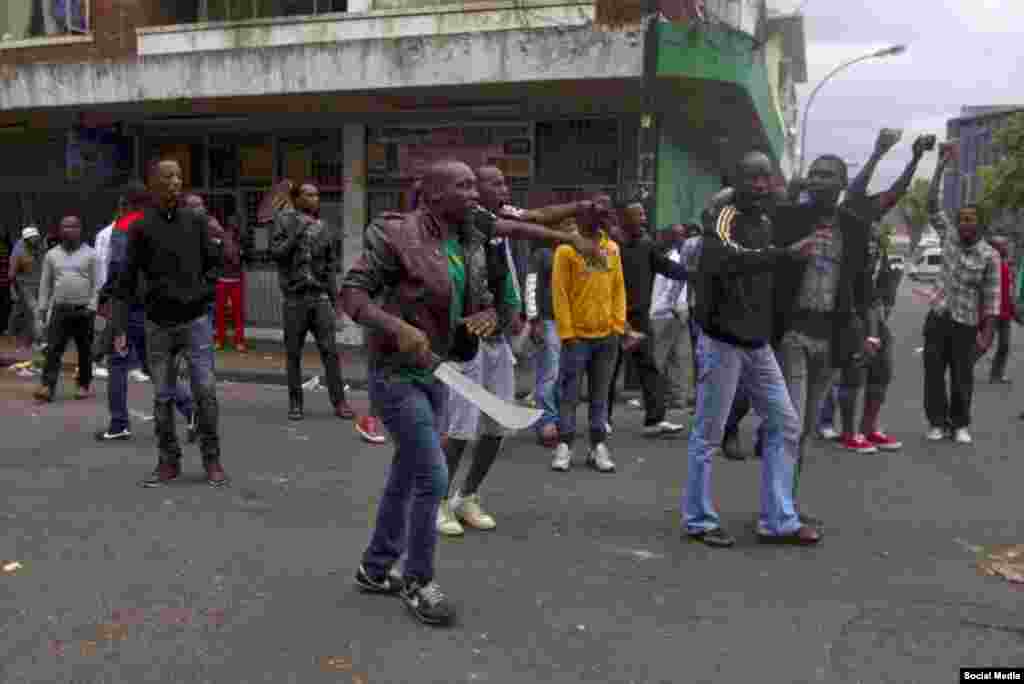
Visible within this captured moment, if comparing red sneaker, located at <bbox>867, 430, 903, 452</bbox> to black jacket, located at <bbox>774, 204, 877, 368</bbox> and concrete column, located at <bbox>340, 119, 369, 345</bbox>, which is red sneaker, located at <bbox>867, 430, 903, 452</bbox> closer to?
black jacket, located at <bbox>774, 204, 877, 368</bbox>

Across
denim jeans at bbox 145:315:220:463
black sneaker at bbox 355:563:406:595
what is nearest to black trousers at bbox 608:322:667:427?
denim jeans at bbox 145:315:220:463

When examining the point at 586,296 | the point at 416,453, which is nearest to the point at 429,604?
the point at 416,453

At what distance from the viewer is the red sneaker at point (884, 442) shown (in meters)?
7.99

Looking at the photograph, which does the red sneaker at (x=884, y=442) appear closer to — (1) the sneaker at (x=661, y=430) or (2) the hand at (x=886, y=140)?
(1) the sneaker at (x=661, y=430)

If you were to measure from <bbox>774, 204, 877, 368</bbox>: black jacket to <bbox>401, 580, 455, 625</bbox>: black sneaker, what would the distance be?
2.57m

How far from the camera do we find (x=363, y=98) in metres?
13.5

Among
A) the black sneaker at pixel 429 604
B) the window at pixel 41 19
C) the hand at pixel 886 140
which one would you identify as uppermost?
the window at pixel 41 19

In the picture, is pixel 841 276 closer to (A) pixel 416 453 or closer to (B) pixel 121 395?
(A) pixel 416 453

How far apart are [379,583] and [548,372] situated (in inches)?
139

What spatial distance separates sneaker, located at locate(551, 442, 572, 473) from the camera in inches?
272

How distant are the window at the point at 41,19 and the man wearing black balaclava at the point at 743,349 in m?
13.5

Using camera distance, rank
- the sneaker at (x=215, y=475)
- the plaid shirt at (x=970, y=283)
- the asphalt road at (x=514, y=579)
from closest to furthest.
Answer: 1. the asphalt road at (x=514, y=579)
2. the sneaker at (x=215, y=475)
3. the plaid shirt at (x=970, y=283)

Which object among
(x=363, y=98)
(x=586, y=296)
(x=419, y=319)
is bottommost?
(x=586, y=296)

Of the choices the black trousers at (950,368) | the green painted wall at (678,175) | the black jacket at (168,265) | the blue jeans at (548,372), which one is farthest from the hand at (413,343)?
the green painted wall at (678,175)
